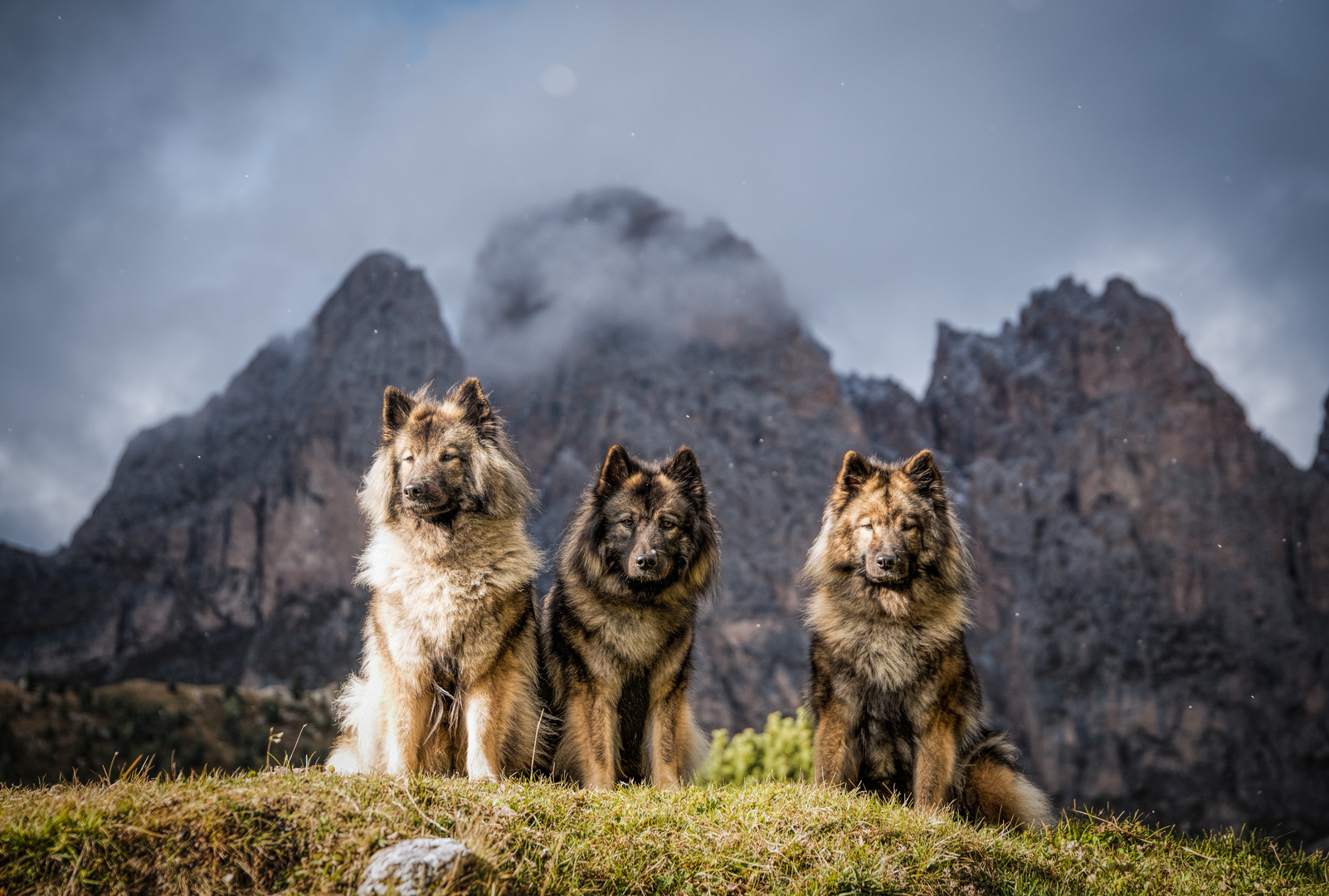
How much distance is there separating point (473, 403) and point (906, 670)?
3.58 m

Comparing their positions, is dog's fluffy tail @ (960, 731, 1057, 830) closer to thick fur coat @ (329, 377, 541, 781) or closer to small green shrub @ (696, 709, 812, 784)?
thick fur coat @ (329, 377, 541, 781)

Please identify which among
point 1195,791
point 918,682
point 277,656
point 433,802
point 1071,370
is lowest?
point 1195,791

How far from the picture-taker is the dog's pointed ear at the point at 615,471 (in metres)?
5.93

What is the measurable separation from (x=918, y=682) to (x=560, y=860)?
2814mm

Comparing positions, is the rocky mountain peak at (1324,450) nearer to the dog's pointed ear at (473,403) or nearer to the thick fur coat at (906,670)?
the thick fur coat at (906,670)

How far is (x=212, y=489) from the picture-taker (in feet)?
233

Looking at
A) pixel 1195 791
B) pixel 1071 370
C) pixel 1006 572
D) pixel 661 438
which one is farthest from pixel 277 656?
pixel 1071 370

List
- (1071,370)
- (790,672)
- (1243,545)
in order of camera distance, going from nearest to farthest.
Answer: (790,672) < (1243,545) < (1071,370)

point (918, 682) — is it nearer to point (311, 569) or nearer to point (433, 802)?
point (433, 802)

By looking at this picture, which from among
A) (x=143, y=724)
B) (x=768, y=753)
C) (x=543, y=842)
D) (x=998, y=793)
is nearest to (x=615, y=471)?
(x=543, y=842)

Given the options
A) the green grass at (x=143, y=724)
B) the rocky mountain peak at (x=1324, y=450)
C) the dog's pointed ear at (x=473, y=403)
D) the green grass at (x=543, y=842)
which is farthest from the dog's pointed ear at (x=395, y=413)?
the rocky mountain peak at (x=1324, y=450)

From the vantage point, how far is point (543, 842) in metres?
3.89

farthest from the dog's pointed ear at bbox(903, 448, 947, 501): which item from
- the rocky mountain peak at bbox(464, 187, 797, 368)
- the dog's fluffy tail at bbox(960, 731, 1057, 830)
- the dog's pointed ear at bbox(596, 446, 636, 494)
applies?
the rocky mountain peak at bbox(464, 187, 797, 368)

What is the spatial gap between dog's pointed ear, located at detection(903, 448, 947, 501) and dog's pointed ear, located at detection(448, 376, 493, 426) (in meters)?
3.15
